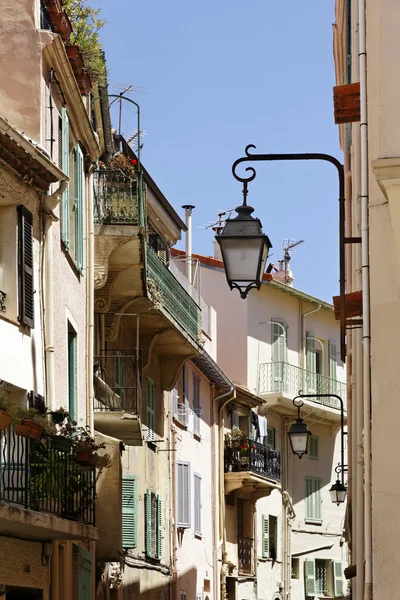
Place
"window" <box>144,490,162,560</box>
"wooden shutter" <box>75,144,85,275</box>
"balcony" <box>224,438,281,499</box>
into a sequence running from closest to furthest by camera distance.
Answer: "wooden shutter" <box>75,144,85,275</box>
"window" <box>144,490,162,560</box>
"balcony" <box>224,438,281,499</box>

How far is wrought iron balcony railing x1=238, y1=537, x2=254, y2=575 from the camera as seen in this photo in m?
42.5

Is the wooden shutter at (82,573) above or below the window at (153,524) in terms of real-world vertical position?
below

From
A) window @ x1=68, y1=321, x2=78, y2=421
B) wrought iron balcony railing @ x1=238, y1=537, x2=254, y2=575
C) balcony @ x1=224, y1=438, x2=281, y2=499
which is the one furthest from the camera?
wrought iron balcony railing @ x1=238, y1=537, x2=254, y2=575

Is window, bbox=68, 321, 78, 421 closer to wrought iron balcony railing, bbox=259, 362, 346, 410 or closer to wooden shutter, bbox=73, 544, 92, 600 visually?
wooden shutter, bbox=73, 544, 92, 600

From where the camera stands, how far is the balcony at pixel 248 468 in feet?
137

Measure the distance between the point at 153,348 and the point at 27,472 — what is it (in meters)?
14.8

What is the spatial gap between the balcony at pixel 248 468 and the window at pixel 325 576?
5.97m

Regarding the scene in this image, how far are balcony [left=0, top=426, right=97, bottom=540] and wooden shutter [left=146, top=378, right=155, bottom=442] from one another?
11612 millimetres

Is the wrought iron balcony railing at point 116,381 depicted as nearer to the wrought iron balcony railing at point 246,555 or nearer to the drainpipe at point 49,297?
the drainpipe at point 49,297

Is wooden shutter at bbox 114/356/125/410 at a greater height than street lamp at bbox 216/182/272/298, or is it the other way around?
wooden shutter at bbox 114/356/125/410

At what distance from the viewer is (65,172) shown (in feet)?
64.6

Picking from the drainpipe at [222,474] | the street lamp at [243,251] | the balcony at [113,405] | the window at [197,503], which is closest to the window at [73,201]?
the balcony at [113,405]

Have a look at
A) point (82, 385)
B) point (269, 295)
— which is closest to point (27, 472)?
point (82, 385)

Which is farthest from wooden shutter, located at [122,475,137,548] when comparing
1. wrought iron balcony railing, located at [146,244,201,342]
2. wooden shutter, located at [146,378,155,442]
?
wrought iron balcony railing, located at [146,244,201,342]
